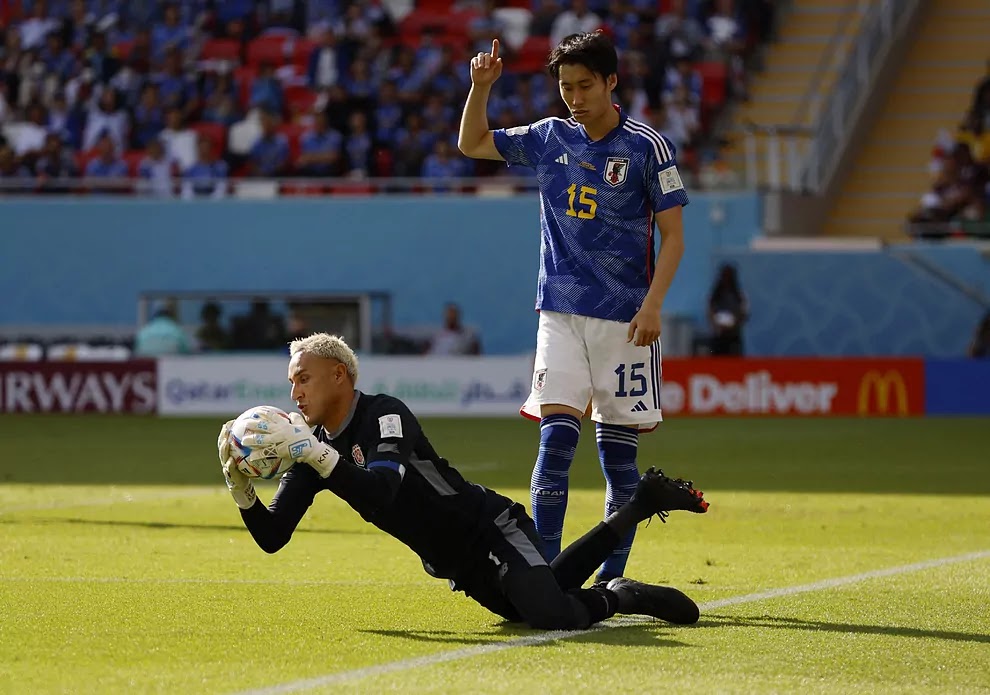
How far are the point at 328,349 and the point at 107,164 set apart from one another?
70.2ft

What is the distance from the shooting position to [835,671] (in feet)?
18.3

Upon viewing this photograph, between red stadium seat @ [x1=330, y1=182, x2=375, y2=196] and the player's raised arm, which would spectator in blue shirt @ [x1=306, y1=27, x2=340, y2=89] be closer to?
red stadium seat @ [x1=330, y1=182, x2=375, y2=196]

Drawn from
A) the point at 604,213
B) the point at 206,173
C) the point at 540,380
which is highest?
the point at 206,173

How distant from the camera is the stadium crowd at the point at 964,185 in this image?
24172 millimetres

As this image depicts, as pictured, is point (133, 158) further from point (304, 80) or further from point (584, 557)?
point (584, 557)

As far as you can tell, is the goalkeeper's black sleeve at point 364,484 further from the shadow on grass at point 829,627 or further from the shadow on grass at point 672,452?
the shadow on grass at point 672,452

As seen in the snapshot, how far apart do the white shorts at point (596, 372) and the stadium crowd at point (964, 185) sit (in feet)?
59.2

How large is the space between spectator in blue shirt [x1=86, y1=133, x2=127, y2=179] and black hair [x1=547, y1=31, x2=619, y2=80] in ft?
67.8

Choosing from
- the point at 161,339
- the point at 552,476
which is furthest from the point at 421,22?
the point at 552,476

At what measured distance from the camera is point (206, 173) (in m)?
26.5

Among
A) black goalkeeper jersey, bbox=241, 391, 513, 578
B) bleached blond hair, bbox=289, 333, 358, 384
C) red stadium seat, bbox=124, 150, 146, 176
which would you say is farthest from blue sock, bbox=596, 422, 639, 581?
red stadium seat, bbox=124, 150, 146, 176

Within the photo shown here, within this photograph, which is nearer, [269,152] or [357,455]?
[357,455]

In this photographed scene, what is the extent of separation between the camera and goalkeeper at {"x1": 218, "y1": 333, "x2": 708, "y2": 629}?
6.14 metres

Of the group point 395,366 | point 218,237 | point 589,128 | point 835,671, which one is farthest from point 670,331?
point 835,671
